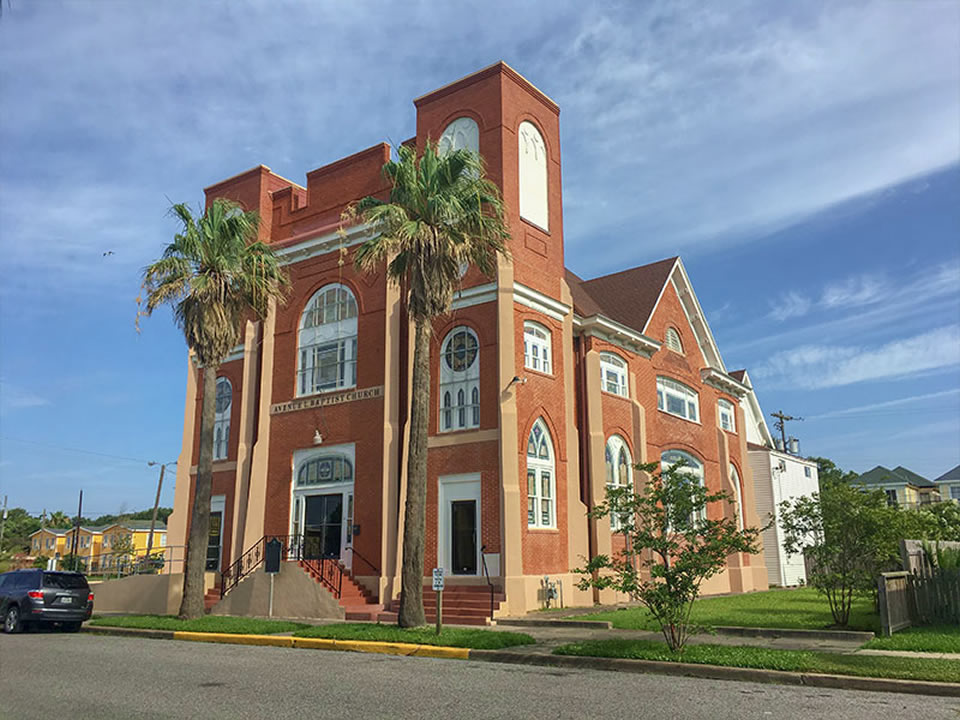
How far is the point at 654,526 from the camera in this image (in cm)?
1279

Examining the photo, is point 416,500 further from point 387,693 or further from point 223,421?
point 223,421

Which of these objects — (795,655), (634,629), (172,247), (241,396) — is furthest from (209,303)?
(795,655)

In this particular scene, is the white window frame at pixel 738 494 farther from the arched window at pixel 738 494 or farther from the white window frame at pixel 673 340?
the white window frame at pixel 673 340

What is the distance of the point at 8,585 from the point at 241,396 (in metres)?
10.6

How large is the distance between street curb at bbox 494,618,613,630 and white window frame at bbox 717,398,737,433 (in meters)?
20.2

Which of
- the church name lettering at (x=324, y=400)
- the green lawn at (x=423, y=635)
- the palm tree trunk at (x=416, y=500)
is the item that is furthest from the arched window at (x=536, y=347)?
the green lawn at (x=423, y=635)

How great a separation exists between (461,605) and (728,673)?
416 inches

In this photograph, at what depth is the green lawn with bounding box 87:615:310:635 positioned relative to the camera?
58.0 ft

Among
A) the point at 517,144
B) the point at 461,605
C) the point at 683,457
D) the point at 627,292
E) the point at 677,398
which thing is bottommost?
the point at 461,605

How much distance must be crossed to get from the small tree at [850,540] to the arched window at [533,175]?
12.9 m

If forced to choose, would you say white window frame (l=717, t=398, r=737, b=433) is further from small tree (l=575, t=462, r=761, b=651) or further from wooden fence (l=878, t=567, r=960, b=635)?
small tree (l=575, t=462, r=761, b=651)

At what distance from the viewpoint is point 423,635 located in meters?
15.2

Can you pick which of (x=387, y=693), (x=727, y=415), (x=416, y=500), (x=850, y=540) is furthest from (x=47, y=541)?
(x=850, y=540)

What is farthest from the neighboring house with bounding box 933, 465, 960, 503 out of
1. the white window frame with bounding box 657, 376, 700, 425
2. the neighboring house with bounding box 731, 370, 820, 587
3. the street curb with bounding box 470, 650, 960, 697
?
the street curb with bounding box 470, 650, 960, 697
